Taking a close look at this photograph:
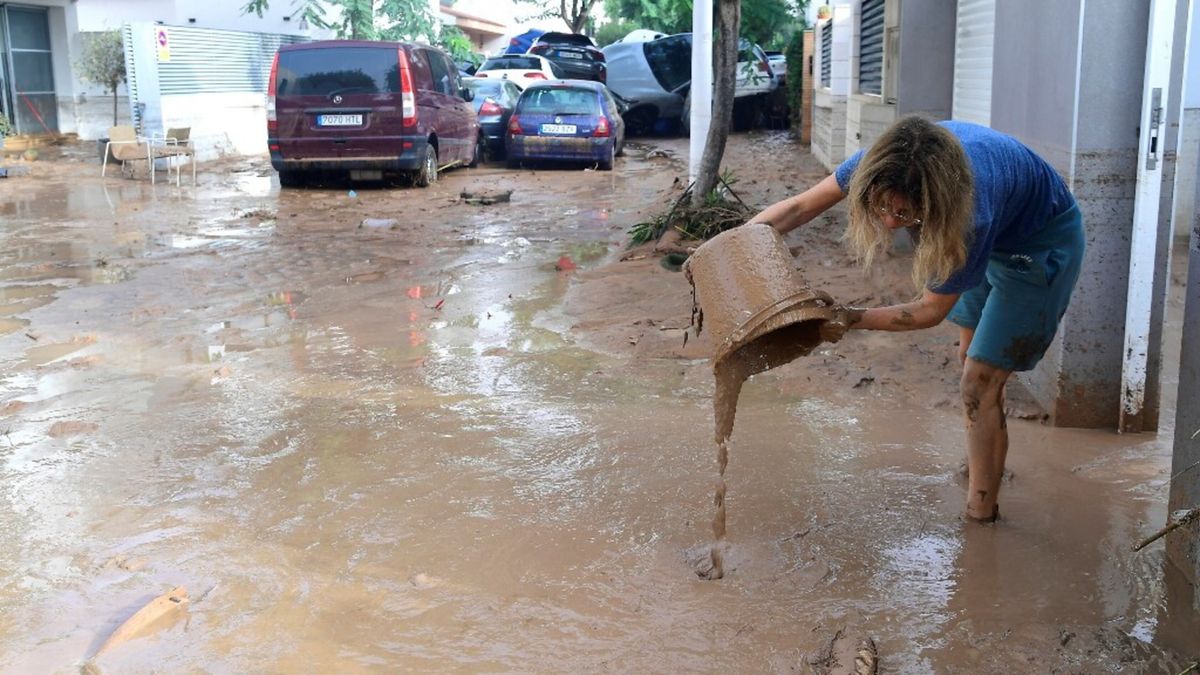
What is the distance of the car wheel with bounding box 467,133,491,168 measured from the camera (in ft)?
58.6

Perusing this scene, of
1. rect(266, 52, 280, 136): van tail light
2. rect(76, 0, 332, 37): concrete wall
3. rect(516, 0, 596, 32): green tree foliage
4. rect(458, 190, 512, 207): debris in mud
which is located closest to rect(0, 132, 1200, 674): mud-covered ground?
rect(458, 190, 512, 207): debris in mud

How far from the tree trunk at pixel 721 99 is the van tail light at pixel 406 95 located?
18.0 ft

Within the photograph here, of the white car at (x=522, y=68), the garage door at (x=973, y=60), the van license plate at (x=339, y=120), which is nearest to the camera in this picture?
the garage door at (x=973, y=60)

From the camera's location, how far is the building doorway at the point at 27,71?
20062 mm

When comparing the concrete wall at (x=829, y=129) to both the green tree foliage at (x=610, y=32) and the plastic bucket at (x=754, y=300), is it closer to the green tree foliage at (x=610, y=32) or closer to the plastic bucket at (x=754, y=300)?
the plastic bucket at (x=754, y=300)

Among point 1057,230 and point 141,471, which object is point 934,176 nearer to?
point 1057,230

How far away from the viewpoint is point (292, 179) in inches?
595

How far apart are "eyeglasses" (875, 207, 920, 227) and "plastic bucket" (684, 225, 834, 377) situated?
331mm

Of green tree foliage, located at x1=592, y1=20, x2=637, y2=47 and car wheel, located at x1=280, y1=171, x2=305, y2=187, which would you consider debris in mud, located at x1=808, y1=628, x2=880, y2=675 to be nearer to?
car wheel, located at x1=280, y1=171, x2=305, y2=187

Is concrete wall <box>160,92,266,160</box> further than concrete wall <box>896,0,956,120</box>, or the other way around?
concrete wall <box>160,92,266,160</box>

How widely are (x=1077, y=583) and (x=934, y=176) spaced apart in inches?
59.3

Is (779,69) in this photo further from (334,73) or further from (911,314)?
(911,314)

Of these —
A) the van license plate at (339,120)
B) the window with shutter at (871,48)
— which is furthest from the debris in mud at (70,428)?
the van license plate at (339,120)

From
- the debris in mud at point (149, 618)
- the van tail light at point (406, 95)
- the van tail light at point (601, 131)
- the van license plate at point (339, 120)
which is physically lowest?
the debris in mud at point (149, 618)
